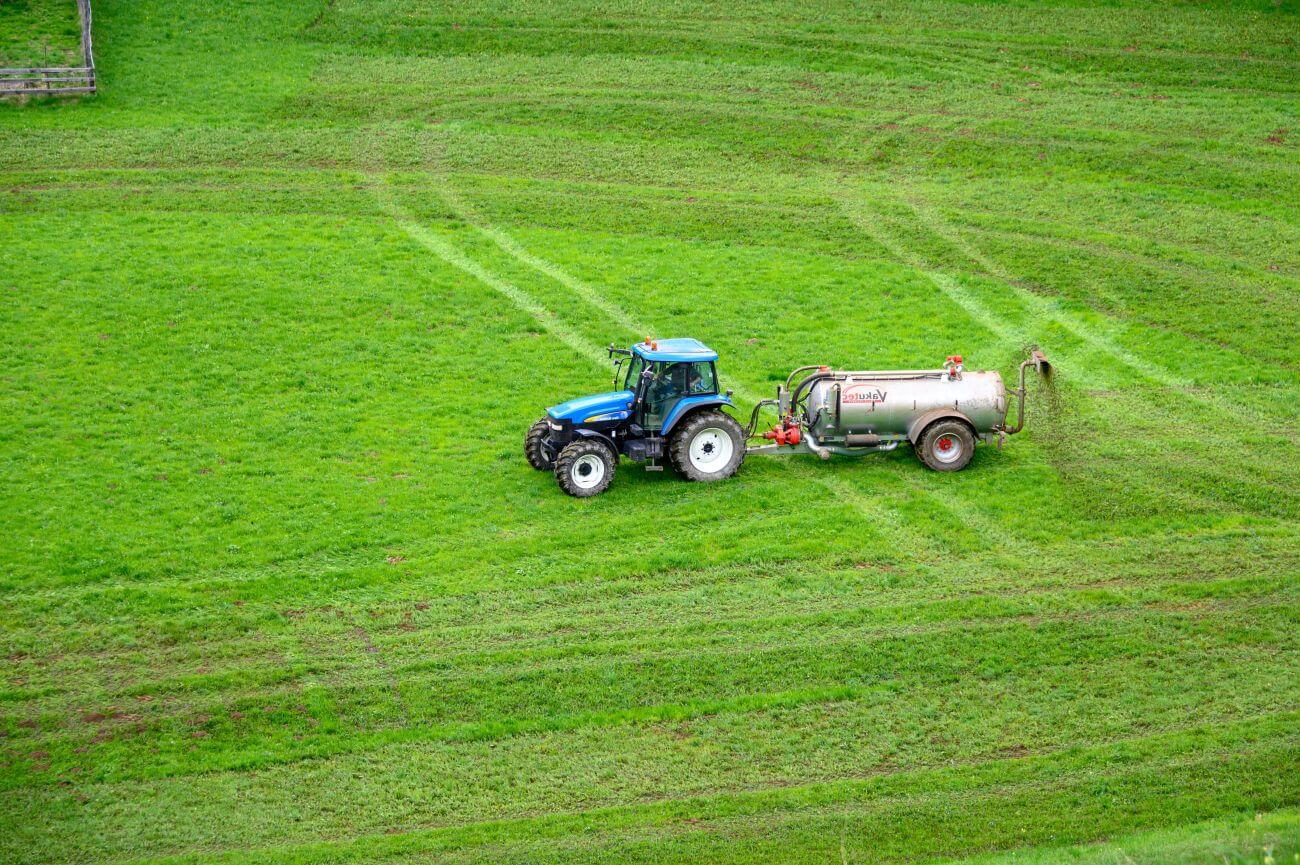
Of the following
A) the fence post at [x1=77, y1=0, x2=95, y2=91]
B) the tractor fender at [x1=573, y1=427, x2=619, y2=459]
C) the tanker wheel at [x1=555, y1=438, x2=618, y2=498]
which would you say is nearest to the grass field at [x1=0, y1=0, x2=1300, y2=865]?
the tanker wheel at [x1=555, y1=438, x2=618, y2=498]

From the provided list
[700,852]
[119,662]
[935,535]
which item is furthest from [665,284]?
[700,852]

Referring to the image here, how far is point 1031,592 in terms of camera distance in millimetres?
24141

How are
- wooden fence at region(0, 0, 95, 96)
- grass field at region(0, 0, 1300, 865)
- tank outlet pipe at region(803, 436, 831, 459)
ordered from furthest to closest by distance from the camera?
wooden fence at region(0, 0, 95, 96) → tank outlet pipe at region(803, 436, 831, 459) → grass field at region(0, 0, 1300, 865)

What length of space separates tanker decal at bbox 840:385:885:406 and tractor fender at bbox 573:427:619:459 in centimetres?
475

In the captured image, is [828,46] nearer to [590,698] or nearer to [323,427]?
[323,427]

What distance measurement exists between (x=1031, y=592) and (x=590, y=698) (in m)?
8.17

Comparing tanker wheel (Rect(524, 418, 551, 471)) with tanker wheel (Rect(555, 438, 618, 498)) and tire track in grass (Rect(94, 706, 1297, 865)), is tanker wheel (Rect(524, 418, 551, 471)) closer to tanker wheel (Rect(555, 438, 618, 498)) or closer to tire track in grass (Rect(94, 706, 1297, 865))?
tanker wheel (Rect(555, 438, 618, 498))

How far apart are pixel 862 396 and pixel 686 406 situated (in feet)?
11.9

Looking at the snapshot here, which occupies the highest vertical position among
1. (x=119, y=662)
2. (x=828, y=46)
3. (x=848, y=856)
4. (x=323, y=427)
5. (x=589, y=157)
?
(x=828, y=46)

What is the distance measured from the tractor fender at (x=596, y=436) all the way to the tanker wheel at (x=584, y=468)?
0.10 metres

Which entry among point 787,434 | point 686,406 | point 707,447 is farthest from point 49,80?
point 787,434

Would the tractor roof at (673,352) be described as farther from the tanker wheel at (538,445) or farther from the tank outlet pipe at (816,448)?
the tank outlet pipe at (816,448)

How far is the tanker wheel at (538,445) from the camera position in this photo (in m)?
28.8

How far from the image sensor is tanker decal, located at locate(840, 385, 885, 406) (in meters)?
28.1
